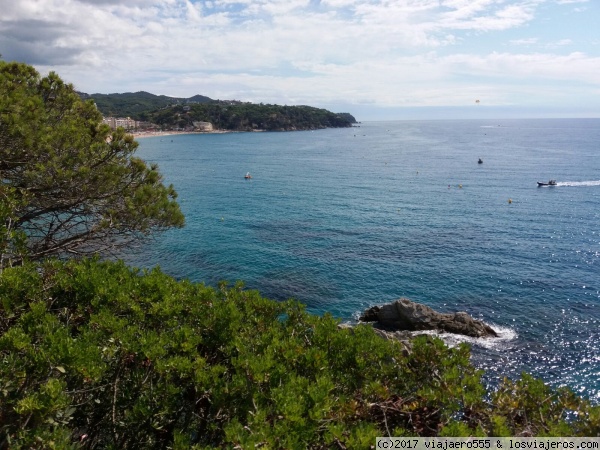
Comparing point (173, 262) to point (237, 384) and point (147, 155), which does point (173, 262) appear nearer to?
point (237, 384)

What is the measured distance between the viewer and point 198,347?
7.67 meters

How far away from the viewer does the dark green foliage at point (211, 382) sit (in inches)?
217

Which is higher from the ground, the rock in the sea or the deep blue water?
the deep blue water

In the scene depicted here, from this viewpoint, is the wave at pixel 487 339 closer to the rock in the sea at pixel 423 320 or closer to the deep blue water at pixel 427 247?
the deep blue water at pixel 427 247

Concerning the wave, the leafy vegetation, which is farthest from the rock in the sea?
the leafy vegetation

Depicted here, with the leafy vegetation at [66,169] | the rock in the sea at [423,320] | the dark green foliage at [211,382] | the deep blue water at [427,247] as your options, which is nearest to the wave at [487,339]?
the deep blue water at [427,247]

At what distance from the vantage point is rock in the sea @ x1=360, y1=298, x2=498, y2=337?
26734 millimetres

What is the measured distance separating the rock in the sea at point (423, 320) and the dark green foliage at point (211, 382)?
65.5ft

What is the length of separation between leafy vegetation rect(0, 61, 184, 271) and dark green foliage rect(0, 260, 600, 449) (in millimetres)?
5344

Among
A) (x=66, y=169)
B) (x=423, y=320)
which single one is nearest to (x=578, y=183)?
(x=423, y=320)

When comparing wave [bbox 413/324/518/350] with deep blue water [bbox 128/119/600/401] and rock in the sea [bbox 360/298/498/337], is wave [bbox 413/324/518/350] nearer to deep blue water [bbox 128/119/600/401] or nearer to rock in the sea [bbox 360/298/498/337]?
deep blue water [bbox 128/119/600/401]

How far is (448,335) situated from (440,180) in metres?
50.9

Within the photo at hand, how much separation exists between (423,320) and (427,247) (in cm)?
1457

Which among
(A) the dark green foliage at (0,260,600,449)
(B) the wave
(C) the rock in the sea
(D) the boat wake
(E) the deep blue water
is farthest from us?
(D) the boat wake
